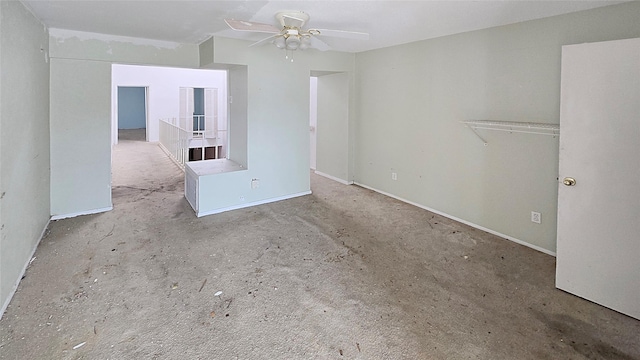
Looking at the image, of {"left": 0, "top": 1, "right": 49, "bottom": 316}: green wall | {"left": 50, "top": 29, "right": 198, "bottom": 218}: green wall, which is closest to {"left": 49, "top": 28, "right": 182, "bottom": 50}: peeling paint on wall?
{"left": 50, "top": 29, "right": 198, "bottom": 218}: green wall

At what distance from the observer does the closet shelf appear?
3.22 m

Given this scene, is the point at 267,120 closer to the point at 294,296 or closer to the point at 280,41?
the point at 280,41

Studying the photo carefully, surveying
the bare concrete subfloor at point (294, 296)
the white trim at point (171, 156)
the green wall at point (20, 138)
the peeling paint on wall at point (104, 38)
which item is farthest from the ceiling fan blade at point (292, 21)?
the white trim at point (171, 156)

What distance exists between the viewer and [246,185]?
4.77m

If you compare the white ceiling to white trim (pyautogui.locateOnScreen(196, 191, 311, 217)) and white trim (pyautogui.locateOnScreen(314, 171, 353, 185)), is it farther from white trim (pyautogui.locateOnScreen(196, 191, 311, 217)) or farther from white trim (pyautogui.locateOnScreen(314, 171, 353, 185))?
white trim (pyautogui.locateOnScreen(314, 171, 353, 185))

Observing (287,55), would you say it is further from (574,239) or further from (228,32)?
(574,239)

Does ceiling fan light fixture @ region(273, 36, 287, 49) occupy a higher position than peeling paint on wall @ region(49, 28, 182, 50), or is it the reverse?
peeling paint on wall @ region(49, 28, 182, 50)

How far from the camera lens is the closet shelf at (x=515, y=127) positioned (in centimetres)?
322

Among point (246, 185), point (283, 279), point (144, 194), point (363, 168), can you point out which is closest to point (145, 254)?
point (283, 279)

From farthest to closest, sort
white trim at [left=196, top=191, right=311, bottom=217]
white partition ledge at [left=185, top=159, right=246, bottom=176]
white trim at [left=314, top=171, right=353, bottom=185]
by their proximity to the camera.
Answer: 1. white trim at [left=314, top=171, right=353, bottom=185]
2. white partition ledge at [left=185, top=159, right=246, bottom=176]
3. white trim at [left=196, top=191, right=311, bottom=217]

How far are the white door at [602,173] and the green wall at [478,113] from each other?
30.1 inches

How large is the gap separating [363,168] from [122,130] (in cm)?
1159

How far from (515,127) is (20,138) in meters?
4.35

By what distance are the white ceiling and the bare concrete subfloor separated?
7.09 feet
